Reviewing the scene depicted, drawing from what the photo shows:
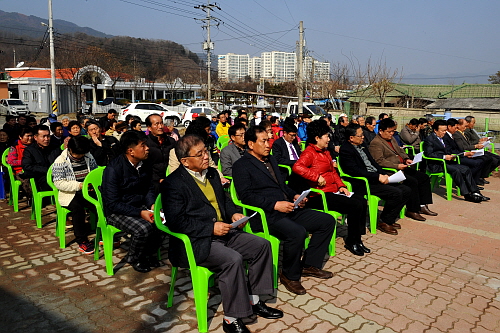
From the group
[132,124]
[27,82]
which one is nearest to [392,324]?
[132,124]

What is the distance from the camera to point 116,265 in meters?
4.14

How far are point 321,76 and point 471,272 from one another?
23613 mm

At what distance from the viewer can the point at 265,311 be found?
3.12m

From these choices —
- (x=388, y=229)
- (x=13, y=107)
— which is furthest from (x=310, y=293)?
(x=13, y=107)

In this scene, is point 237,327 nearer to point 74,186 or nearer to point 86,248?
point 86,248

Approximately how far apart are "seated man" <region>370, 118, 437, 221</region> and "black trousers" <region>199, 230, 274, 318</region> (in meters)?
3.40

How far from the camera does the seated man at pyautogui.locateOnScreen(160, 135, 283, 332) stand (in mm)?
2885

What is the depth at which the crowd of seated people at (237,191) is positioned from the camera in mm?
3035

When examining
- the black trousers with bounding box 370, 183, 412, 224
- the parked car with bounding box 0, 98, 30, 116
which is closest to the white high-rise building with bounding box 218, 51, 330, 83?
the parked car with bounding box 0, 98, 30, 116

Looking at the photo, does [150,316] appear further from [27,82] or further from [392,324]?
[27,82]

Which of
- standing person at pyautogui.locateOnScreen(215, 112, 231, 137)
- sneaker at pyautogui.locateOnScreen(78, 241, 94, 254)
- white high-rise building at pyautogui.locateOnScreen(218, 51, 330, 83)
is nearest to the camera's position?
sneaker at pyautogui.locateOnScreen(78, 241, 94, 254)

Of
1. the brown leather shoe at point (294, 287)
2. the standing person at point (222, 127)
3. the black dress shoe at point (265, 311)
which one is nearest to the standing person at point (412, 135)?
the standing person at point (222, 127)

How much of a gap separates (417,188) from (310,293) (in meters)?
3.09

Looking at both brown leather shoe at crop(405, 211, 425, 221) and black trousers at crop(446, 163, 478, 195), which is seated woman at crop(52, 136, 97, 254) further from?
black trousers at crop(446, 163, 478, 195)
